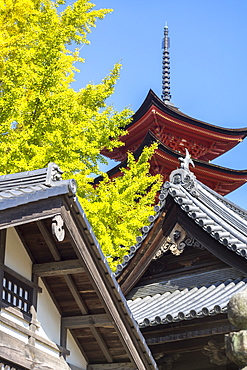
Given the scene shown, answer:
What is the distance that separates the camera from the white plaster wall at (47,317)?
6.75 m

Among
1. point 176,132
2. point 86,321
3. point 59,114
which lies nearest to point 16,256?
point 86,321

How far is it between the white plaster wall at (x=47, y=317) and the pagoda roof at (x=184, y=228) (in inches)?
122

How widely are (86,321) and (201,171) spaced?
54.1ft

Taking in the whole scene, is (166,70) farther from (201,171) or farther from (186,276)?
(186,276)

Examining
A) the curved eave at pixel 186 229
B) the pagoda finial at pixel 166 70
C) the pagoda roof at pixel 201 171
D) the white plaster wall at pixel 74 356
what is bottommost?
the white plaster wall at pixel 74 356

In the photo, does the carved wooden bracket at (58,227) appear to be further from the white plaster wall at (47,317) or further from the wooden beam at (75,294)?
the white plaster wall at (47,317)

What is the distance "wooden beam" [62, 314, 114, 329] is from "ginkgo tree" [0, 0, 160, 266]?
4.14 metres

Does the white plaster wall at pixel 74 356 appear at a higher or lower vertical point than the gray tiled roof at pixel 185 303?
lower

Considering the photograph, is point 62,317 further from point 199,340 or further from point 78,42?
point 78,42

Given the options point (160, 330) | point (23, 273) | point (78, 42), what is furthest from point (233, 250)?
point (78, 42)

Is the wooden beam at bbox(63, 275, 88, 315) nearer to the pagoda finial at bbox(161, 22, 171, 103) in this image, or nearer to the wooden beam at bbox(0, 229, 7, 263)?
the wooden beam at bbox(0, 229, 7, 263)

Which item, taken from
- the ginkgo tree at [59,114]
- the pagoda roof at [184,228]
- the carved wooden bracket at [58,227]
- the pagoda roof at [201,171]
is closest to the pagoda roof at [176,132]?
the pagoda roof at [201,171]

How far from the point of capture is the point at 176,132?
25.0 metres

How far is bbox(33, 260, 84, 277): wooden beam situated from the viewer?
21.6 feet
